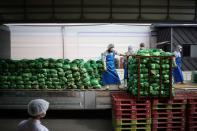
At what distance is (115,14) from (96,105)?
11.9 feet

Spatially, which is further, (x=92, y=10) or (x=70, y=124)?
(x=92, y=10)

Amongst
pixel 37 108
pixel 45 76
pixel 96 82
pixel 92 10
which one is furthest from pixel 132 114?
pixel 92 10

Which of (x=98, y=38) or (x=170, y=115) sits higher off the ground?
(x=98, y=38)

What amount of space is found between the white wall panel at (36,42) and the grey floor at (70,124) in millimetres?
11136

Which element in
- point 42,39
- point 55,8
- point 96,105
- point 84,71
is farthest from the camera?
point 42,39

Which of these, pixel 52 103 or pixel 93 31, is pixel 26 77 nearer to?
pixel 52 103

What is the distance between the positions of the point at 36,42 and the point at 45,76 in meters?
10.8

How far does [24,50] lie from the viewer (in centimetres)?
1900

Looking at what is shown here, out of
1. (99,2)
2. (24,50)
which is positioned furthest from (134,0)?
(24,50)

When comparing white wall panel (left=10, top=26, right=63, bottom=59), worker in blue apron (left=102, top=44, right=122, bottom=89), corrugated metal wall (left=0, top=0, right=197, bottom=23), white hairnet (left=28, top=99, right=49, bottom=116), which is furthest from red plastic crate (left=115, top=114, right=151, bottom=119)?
white wall panel (left=10, top=26, right=63, bottom=59)

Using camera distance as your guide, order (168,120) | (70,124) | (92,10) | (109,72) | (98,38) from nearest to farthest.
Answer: (168,120), (70,124), (109,72), (92,10), (98,38)

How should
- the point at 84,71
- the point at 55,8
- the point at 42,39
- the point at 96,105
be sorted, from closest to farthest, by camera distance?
the point at 96,105 → the point at 84,71 → the point at 55,8 → the point at 42,39

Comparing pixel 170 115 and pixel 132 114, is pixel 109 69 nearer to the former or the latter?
pixel 132 114

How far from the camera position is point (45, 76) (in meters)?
8.54
